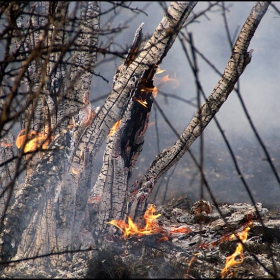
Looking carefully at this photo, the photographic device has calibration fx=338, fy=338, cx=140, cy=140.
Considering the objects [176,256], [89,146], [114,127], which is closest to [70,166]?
[89,146]

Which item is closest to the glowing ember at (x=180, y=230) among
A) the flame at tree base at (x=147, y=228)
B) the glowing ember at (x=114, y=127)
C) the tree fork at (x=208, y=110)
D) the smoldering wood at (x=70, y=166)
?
the flame at tree base at (x=147, y=228)

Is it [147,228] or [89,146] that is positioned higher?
[89,146]

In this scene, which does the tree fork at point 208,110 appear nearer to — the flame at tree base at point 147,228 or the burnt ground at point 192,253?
the flame at tree base at point 147,228

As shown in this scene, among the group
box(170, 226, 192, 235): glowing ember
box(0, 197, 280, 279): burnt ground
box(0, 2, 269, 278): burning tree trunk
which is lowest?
box(0, 197, 280, 279): burnt ground

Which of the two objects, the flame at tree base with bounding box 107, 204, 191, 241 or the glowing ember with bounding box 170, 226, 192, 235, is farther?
the glowing ember with bounding box 170, 226, 192, 235

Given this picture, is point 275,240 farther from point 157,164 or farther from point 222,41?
point 222,41

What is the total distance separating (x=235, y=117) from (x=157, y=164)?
8435 mm

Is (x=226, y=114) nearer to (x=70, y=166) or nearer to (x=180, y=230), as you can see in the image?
(x=180, y=230)

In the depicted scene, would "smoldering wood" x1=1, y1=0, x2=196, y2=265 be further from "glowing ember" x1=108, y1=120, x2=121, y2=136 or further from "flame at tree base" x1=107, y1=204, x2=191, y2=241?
"flame at tree base" x1=107, y1=204, x2=191, y2=241

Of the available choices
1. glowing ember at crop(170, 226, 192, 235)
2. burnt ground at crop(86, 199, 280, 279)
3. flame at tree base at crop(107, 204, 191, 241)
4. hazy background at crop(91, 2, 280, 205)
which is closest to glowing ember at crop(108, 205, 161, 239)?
flame at tree base at crop(107, 204, 191, 241)

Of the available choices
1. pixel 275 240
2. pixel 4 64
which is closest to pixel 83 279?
pixel 4 64

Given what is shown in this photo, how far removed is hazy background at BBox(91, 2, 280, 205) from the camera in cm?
968

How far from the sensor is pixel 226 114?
1281 centimetres

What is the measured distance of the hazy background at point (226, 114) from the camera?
31.8ft
